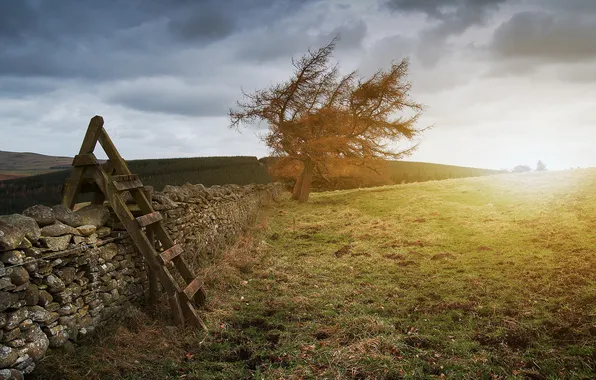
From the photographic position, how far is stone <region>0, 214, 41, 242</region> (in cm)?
499

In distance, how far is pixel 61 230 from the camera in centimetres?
552

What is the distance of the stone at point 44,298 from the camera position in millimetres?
5117

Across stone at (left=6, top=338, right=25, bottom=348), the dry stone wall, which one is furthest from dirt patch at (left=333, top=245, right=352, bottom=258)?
stone at (left=6, top=338, right=25, bottom=348)

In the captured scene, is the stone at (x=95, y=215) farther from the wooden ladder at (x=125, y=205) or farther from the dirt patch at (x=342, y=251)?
the dirt patch at (x=342, y=251)

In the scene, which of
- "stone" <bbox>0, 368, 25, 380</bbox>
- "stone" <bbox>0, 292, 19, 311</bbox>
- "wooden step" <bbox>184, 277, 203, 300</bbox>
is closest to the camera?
"stone" <bbox>0, 368, 25, 380</bbox>

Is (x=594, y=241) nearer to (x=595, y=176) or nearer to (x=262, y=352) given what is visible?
(x=262, y=352)

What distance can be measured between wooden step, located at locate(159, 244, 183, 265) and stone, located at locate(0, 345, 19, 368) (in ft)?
7.86

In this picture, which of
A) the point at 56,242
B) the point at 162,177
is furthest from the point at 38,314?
the point at 162,177

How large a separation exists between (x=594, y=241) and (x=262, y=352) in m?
10.4

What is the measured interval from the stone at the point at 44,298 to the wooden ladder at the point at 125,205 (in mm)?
1543

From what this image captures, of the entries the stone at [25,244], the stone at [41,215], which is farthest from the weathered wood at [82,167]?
the stone at [25,244]

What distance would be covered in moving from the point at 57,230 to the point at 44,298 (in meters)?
0.86

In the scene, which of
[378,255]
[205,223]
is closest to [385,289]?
[378,255]

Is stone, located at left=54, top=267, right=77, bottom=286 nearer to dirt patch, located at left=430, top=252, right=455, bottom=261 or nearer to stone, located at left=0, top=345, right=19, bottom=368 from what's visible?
stone, located at left=0, top=345, right=19, bottom=368
